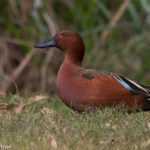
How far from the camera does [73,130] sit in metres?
4.40

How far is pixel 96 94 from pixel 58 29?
5115mm

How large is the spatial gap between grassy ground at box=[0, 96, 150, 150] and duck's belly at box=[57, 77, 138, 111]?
0.11m

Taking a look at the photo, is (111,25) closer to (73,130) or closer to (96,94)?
(96,94)

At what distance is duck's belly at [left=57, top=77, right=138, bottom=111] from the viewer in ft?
17.0

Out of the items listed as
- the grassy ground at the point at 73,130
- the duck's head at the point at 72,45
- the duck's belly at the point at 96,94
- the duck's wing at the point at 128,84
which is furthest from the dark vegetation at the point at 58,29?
the grassy ground at the point at 73,130

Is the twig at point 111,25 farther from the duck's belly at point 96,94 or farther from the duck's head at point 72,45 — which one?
the duck's belly at point 96,94

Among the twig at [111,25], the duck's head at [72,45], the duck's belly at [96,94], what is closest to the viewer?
the duck's belly at [96,94]

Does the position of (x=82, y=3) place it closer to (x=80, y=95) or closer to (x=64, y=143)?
(x=80, y=95)

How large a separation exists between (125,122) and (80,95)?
2.18 feet

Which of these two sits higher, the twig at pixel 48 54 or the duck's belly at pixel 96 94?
the duck's belly at pixel 96 94

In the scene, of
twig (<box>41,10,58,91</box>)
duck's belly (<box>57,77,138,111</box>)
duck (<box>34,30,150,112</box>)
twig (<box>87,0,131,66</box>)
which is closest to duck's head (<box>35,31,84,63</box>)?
duck (<box>34,30,150,112</box>)

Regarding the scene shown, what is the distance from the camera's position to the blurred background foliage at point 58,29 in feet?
31.7

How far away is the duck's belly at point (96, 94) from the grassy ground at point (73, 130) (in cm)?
11

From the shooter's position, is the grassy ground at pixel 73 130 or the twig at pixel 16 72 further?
the twig at pixel 16 72
